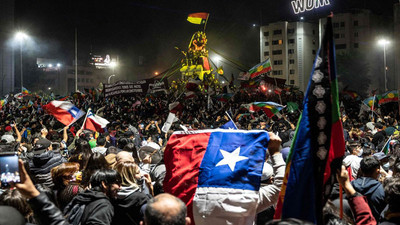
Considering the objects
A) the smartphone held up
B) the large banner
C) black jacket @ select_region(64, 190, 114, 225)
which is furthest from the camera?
the large banner

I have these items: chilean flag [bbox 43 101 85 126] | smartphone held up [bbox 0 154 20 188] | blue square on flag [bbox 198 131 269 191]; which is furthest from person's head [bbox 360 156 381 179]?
chilean flag [bbox 43 101 85 126]

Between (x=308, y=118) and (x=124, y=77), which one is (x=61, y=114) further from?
(x=124, y=77)

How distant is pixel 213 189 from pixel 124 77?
314 feet

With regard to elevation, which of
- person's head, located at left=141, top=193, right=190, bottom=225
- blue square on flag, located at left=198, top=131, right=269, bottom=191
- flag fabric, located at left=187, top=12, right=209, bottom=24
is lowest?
person's head, located at left=141, top=193, right=190, bottom=225

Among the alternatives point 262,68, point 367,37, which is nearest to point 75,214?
point 262,68

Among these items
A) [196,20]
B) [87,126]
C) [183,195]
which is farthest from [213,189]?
[196,20]

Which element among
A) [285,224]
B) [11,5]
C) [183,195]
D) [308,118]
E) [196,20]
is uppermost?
[11,5]

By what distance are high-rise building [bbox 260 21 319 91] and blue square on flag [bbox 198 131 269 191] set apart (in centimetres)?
7916

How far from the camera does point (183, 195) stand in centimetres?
406

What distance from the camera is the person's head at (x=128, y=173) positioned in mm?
4504

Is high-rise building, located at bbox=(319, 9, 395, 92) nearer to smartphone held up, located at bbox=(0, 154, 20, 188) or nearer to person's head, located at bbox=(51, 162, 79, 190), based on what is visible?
person's head, located at bbox=(51, 162, 79, 190)

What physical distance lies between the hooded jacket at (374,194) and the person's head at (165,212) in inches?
110

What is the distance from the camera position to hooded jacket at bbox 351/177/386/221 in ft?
15.5

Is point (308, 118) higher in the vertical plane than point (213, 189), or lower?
higher
